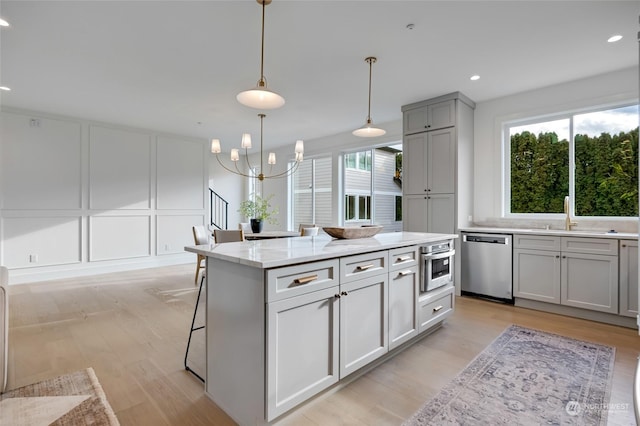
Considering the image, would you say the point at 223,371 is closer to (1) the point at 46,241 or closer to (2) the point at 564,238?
(2) the point at 564,238

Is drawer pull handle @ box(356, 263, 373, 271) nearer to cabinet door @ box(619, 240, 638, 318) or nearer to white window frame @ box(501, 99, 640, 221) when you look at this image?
cabinet door @ box(619, 240, 638, 318)

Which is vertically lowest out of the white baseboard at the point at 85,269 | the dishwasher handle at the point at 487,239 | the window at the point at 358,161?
the white baseboard at the point at 85,269

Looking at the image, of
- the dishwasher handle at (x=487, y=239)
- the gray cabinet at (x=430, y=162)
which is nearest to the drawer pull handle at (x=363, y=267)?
the dishwasher handle at (x=487, y=239)

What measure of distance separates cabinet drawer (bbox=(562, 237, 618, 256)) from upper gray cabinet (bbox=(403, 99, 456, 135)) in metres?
1.95

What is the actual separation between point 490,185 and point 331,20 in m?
3.25

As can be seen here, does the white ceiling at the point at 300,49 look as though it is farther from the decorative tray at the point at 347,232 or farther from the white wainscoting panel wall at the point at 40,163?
the decorative tray at the point at 347,232

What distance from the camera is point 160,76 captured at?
363 cm

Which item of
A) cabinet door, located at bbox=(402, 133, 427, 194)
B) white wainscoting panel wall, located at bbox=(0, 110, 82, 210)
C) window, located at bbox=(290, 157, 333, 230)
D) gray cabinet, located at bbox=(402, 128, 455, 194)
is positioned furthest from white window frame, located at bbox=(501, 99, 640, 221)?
white wainscoting panel wall, located at bbox=(0, 110, 82, 210)

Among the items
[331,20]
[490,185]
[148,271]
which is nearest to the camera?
[331,20]

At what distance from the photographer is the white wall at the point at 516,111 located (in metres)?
3.53

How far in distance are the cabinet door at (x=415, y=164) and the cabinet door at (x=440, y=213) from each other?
0.21 metres

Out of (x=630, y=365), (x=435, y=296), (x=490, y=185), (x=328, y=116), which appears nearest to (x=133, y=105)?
(x=328, y=116)

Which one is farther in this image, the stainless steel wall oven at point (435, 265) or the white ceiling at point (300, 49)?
the stainless steel wall oven at point (435, 265)

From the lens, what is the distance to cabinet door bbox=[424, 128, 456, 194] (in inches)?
168
